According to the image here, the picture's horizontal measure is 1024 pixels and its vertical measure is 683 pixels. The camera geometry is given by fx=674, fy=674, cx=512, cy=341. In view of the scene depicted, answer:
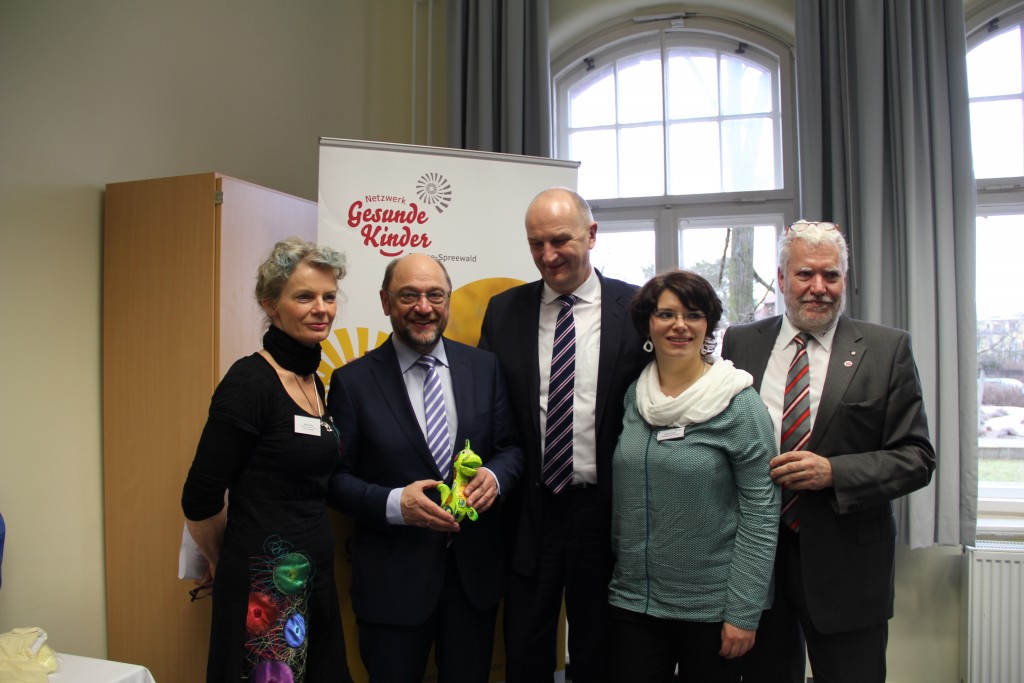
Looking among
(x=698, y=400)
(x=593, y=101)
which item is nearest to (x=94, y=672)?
(x=698, y=400)

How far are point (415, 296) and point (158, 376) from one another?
950 mm

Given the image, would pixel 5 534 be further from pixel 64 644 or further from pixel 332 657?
pixel 332 657

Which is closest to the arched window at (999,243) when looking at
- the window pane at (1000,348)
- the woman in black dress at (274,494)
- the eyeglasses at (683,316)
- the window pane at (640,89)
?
the window pane at (1000,348)

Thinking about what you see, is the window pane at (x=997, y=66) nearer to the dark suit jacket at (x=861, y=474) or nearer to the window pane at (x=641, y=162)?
the window pane at (x=641, y=162)

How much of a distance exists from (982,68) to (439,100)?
274 centimetres

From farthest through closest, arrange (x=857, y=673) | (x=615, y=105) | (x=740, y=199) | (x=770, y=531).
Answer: (x=615, y=105), (x=740, y=199), (x=857, y=673), (x=770, y=531)

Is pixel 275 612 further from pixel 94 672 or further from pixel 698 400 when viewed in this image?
pixel 698 400

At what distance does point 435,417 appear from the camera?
6.25ft

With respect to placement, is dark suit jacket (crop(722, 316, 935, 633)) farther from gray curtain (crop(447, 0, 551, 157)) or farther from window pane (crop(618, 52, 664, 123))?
window pane (crop(618, 52, 664, 123))

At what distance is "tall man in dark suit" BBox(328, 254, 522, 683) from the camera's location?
1.82m

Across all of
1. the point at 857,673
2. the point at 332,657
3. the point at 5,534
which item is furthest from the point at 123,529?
the point at 857,673

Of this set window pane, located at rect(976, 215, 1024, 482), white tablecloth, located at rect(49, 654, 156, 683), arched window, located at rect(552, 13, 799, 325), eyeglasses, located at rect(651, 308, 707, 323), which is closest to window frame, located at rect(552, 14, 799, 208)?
arched window, located at rect(552, 13, 799, 325)

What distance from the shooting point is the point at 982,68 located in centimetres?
327

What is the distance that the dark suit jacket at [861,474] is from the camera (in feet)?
5.73
